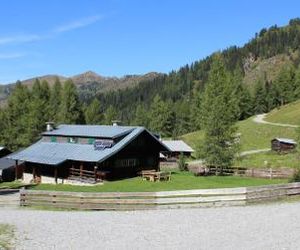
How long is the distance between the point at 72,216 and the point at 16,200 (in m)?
5.64

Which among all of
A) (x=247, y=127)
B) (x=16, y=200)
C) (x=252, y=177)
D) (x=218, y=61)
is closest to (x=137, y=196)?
(x=16, y=200)

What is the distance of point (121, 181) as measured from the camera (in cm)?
5609

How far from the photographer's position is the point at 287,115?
119500mm

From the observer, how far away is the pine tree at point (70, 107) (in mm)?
107494

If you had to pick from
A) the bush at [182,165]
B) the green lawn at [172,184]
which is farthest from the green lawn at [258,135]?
the green lawn at [172,184]

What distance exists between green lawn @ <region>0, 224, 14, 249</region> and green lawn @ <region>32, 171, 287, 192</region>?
80.2 feet

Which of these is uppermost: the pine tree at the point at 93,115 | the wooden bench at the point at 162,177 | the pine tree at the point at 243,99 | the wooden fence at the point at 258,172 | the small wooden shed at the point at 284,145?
the pine tree at the point at 243,99

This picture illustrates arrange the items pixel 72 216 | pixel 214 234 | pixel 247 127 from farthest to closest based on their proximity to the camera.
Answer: pixel 247 127 < pixel 72 216 < pixel 214 234

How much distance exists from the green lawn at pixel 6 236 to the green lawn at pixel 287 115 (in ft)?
315

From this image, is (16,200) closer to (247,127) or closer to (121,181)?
(121,181)

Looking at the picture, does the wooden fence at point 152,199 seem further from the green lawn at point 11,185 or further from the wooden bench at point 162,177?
the green lawn at point 11,185

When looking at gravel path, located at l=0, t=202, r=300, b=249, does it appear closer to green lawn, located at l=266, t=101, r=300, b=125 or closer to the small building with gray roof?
the small building with gray roof

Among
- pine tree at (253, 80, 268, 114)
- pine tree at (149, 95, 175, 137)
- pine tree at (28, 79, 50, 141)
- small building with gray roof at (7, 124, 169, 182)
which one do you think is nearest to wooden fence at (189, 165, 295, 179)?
small building with gray roof at (7, 124, 169, 182)

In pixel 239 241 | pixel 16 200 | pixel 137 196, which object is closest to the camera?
pixel 239 241
